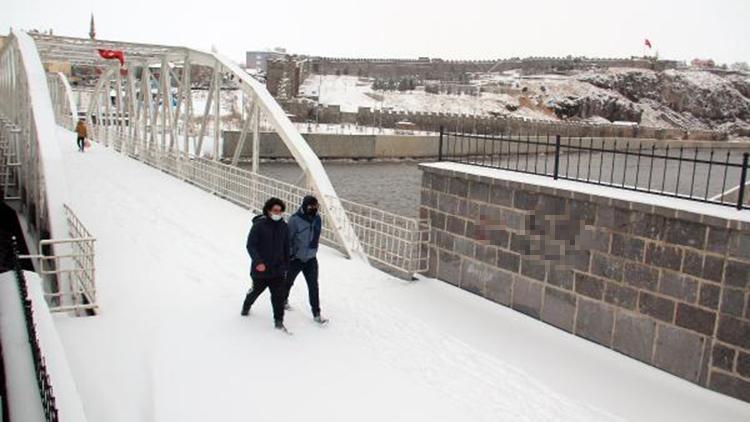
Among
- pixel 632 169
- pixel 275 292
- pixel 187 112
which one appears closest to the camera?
pixel 275 292

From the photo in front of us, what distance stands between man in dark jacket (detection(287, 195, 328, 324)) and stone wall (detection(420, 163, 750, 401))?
226cm

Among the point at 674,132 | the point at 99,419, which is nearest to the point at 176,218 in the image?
the point at 99,419

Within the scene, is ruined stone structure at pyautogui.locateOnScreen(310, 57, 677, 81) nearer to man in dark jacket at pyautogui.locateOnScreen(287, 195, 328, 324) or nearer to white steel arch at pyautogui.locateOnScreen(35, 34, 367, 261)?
white steel arch at pyautogui.locateOnScreen(35, 34, 367, 261)

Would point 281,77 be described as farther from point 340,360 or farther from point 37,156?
point 340,360

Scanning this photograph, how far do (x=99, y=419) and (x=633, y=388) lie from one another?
4355 mm

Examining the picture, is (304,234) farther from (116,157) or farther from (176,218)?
(116,157)

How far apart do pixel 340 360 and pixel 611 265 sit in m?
2.79

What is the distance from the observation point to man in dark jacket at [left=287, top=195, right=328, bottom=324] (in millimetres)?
6695

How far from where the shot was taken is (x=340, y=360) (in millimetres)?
6035

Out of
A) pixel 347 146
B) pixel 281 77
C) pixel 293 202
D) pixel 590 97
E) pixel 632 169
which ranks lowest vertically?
pixel 347 146

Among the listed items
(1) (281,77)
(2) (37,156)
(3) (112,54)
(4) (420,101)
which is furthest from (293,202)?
(4) (420,101)

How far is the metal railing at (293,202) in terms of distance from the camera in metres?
9.04

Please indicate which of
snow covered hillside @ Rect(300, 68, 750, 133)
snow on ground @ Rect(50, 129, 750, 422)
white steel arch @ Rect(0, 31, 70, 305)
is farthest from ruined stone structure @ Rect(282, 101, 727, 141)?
snow on ground @ Rect(50, 129, 750, 422)

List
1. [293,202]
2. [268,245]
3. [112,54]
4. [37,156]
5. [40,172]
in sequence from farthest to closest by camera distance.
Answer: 1. [112,54]
2. [293,202]
3. [37,156]
4. [40,172]
5. [268,245]
